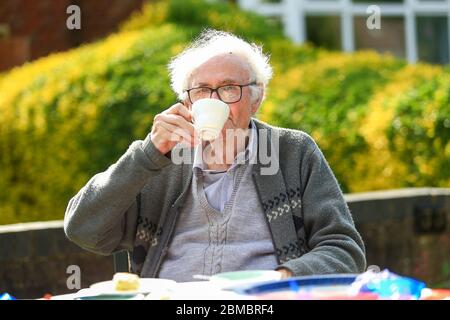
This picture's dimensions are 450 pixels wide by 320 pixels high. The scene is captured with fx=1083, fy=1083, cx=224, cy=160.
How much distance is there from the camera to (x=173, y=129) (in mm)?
3252

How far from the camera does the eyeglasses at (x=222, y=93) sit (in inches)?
139

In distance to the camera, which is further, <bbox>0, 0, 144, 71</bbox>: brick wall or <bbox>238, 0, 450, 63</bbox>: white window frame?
<bbox>238, 0, 450, 63</bbox>: white window frame

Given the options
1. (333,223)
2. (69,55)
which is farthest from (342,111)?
(333,223)

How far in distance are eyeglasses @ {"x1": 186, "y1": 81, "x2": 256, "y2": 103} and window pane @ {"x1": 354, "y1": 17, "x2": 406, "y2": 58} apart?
7.56m

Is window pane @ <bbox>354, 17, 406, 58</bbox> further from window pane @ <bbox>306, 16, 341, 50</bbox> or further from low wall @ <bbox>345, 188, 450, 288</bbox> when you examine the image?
low wall @ <bbox>345, 188, 450, 288</bbox>

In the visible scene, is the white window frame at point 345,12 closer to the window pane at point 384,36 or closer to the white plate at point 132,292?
the window pane at point 384,36

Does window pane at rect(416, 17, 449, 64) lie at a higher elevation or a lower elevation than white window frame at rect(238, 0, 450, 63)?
lower

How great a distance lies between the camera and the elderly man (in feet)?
11.2

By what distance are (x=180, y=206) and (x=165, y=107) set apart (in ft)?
13.5

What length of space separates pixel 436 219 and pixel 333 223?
298cm
